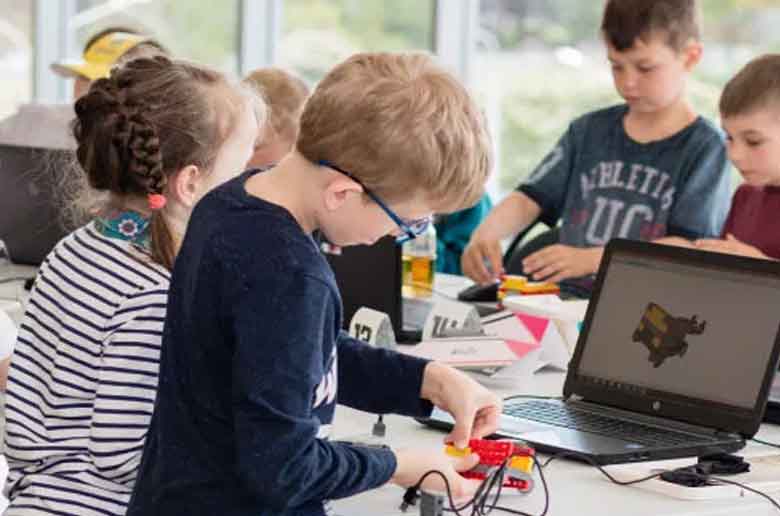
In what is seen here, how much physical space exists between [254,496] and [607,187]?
2.09 m

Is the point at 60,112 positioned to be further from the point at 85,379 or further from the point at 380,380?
the point at 380,380

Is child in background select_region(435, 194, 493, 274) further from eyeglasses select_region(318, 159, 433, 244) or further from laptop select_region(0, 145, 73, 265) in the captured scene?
eyeglasses select_region(318, 159, 433, 244)

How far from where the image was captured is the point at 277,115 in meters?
3.10

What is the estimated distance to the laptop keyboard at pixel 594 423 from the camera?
2.11 meters

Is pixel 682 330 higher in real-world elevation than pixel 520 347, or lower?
higher

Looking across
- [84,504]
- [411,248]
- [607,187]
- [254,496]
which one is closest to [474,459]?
[254,496]

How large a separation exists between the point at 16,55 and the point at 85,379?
445 centimetres

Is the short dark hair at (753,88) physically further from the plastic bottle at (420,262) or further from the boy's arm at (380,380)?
the boy's arm at (380,380)

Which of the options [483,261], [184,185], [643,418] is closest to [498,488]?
[643,418]

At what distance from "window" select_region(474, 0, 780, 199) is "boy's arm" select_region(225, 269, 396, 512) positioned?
4.43 metres

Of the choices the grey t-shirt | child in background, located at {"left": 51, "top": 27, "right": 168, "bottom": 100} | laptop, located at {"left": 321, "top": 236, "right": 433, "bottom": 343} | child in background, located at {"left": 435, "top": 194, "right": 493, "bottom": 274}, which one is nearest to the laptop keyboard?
laptop, located at {"left": 321, "top": 236, "right": 433, "bottom": 343}

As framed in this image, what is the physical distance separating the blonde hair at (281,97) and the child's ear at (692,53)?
924 mm

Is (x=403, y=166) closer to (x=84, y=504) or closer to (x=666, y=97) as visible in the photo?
(x=84, y=504)

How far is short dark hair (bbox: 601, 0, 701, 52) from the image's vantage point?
11.3 ft
